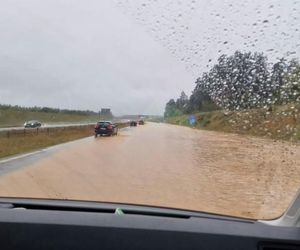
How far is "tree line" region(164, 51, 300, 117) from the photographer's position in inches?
203

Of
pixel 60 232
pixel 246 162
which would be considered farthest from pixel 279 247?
pixel 246 162

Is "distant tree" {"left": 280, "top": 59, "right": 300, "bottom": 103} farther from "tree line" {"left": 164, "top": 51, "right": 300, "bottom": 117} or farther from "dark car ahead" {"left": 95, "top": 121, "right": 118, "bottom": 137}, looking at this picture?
"dark car ahead" {"left": 95, "top": 121, "right": 118, "bottom": 137}

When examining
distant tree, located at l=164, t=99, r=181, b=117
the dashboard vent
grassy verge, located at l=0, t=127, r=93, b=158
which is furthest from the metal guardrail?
the dashboard vent

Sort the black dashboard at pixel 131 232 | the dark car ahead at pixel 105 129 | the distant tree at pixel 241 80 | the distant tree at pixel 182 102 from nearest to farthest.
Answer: the black dashboard at pixel 131 232 → the distant tree at pixel 241 80 → the distant tree at pixel 182 102 → the dark car ahead at pixel 105 129

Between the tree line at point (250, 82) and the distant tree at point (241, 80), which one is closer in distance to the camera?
the tree line at point (250, 82)

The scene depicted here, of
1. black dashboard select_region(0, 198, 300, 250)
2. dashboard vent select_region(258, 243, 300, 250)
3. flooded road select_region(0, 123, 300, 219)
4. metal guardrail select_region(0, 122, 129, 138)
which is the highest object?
black dashboard select_region(0, 198, 300, 250)

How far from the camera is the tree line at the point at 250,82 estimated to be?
5.15 meters

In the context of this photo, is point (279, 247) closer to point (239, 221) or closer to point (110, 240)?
point (239, 221)

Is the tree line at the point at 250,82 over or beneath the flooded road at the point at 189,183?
over

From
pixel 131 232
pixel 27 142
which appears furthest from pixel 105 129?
pixel 131 232

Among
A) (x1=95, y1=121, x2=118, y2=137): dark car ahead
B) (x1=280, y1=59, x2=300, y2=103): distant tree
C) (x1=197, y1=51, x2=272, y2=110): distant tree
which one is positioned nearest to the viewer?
(x1=280, y1=59, x2=300, y2=103): distant tree

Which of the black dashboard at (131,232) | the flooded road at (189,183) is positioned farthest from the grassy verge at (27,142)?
the black dashboard at (131,232)

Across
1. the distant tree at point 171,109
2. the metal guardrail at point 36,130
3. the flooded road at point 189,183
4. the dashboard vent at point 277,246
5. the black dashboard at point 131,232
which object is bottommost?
the flooded road at point 189,183

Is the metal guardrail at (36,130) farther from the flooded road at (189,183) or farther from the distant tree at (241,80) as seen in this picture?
the distant tree at (241,80)
